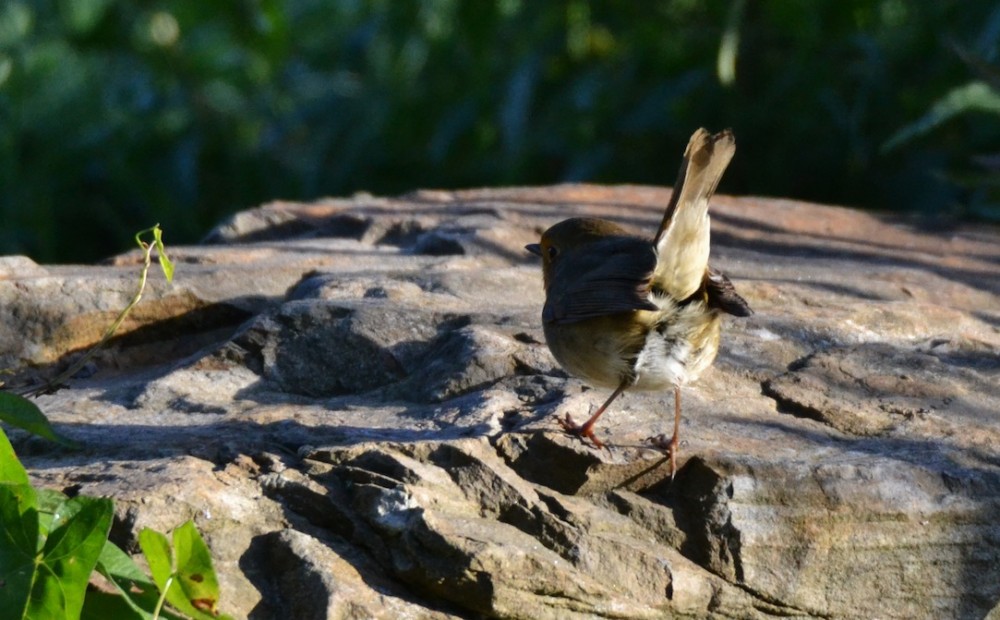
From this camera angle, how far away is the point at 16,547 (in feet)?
8.20

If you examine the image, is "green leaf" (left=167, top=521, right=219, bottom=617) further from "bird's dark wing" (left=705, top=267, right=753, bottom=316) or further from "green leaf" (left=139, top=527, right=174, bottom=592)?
"bird's dark wing" (left=705, top=267, right=753, bottom=316)

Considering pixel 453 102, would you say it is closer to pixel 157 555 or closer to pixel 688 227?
pixel 688 227

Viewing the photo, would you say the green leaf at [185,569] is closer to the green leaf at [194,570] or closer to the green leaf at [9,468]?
the green leaf at [194,570]

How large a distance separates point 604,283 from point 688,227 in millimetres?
297

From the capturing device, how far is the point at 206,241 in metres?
5.52

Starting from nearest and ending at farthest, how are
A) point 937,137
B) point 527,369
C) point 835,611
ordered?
point 835,611 < point 527,369 < point 937,137

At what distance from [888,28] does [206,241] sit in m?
4.57

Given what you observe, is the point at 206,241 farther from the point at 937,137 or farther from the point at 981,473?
the point at 937,137

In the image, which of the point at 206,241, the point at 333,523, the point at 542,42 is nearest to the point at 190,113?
the point at 542,42

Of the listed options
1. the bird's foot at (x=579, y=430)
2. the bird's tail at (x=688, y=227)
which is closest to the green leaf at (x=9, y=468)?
the bird's foot at (x=579, y=430)

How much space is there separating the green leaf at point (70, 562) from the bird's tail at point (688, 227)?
5.96ft

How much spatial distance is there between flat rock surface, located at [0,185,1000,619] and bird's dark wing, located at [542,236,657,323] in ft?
0.73

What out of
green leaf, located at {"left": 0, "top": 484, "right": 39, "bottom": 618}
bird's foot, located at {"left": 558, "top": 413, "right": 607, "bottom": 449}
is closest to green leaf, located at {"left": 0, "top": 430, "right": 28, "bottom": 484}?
green leaf, located at {"left": 0, "top": 484, "right": 39, "bottom": 618}

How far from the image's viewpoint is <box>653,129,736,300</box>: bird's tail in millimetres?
3695
